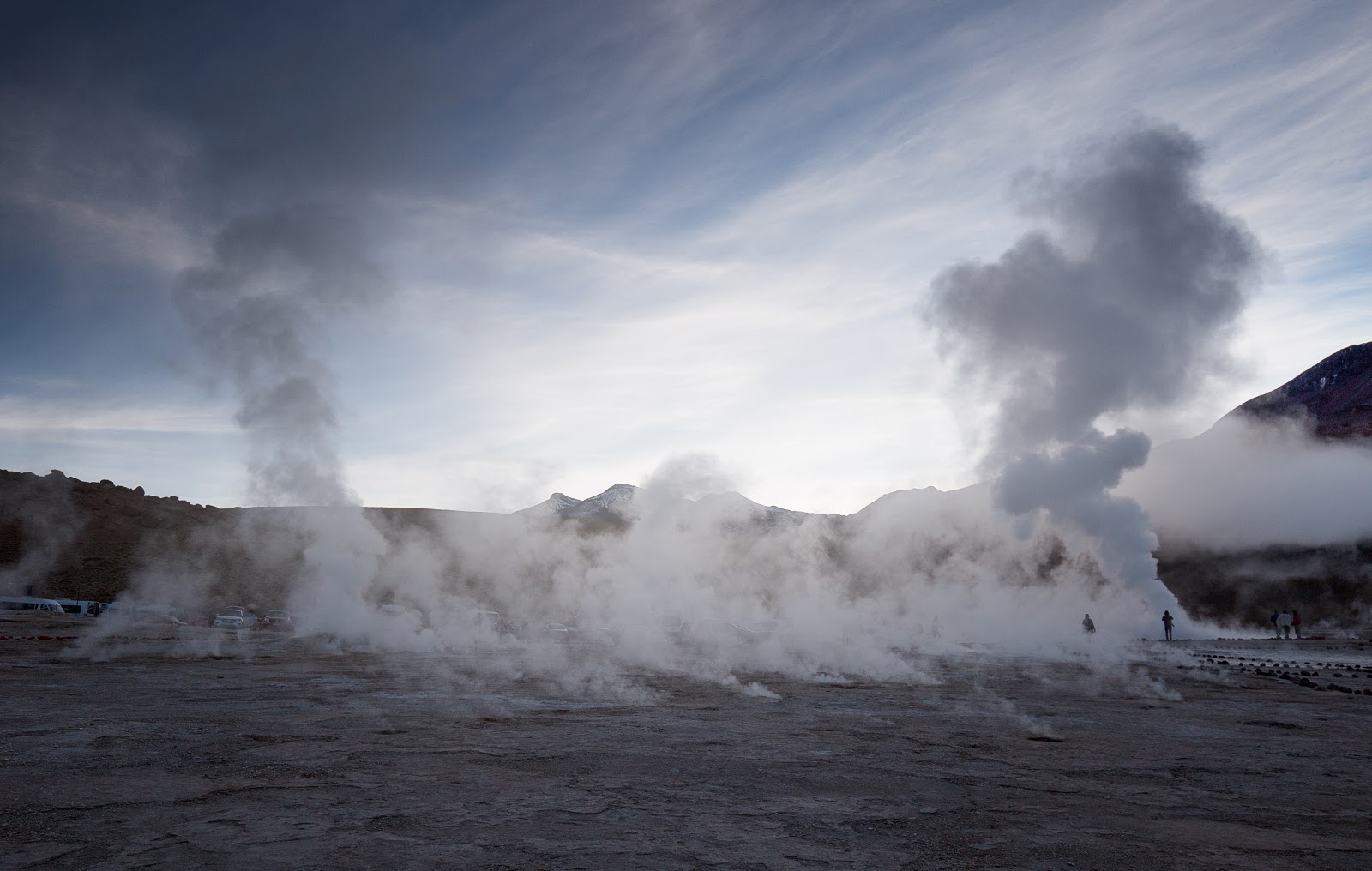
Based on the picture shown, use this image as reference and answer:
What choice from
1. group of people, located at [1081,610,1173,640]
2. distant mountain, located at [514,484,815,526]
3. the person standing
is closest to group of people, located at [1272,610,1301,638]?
the person standing

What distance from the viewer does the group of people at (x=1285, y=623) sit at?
4656 cm

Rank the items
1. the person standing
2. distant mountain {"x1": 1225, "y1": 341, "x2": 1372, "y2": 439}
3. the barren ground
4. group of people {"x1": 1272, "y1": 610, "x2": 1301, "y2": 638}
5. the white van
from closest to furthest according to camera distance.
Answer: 1. the barren ground
2. the white van
3. group of people {"x1": 1272, "y1": 610, "x2": 1301, "y2": 638}
4. the person standing
5. distant mountain {"x1": 1225, "y1": 341, "x2": 1372, "y2": 439}

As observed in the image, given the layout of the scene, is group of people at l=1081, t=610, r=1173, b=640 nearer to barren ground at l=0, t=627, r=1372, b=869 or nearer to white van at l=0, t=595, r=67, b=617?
barren ground at l=0, t=627, r=1372, b=869

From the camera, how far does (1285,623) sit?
182 ft

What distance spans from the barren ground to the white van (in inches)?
1450

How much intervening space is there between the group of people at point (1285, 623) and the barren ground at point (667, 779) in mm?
36886

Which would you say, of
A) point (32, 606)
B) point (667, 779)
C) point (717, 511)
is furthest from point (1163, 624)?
point (32, 606)

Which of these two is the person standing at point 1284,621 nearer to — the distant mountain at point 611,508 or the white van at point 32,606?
the distant mountain at point 611,508

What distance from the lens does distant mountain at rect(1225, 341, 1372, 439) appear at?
83.8 m

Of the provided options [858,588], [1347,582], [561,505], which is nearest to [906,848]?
[858,588]

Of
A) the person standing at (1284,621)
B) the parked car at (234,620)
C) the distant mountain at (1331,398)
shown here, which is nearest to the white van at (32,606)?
the parked car at (234,620)

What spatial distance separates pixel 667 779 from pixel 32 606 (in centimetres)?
5431

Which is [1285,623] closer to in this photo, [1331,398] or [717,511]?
[717,511]

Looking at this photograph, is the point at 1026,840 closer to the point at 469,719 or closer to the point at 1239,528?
the point at 469,719
